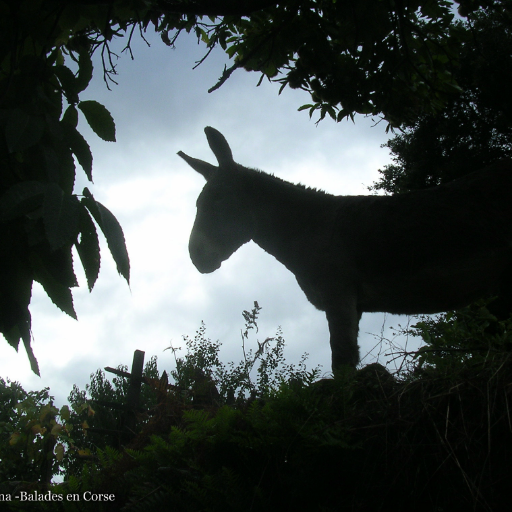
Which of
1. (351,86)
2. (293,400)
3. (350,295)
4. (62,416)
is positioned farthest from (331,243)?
(62,416)

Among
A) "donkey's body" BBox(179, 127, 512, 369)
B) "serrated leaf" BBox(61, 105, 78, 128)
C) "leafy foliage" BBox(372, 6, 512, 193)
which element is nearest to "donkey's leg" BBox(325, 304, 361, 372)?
"donkey's body" BBox(179, 127, 512, 369)

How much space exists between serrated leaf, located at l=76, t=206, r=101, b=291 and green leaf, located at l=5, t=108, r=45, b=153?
291 mm

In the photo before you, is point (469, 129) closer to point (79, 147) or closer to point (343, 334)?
point (343, 334)

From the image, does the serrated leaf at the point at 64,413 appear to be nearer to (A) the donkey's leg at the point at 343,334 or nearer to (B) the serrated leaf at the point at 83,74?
(A) the donkey's leg at the point at 343,334

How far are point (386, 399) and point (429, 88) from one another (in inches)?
168

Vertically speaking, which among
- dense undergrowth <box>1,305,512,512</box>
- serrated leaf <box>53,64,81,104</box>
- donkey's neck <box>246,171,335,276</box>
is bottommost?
dense undergrowth <box>1,305,512,512</box>

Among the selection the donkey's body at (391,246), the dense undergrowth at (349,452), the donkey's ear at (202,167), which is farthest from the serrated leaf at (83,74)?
the donkey's ear at (202,167)

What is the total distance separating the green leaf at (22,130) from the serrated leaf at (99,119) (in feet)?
1.18

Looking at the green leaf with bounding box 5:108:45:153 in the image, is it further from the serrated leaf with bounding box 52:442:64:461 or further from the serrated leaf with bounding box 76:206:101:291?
the serrated leaf with bounding box 52:442:64:461

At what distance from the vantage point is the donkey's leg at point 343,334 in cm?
403

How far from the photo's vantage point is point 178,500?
2.29 metres

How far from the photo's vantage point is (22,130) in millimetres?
1618

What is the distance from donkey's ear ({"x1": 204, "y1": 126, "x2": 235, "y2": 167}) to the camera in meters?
5.34

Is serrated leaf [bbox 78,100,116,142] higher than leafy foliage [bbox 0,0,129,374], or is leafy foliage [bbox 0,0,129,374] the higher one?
serrated leaf [bbox 78,100,116,142]
